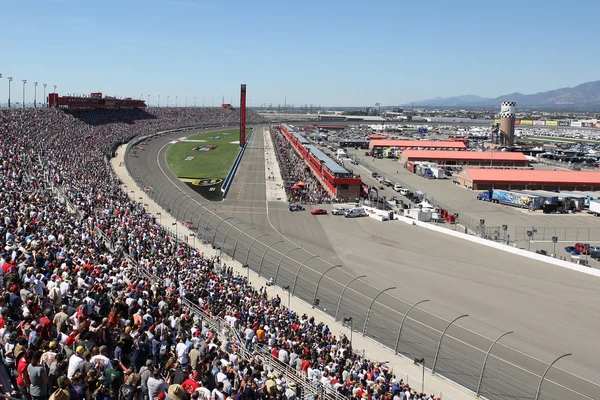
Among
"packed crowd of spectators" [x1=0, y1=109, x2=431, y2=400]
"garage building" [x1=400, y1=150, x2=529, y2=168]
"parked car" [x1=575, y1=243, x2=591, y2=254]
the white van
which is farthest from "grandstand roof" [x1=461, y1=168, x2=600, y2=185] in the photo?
"packed crowd of spectators" [x1=0, y1=109, x2=431, y2=400]

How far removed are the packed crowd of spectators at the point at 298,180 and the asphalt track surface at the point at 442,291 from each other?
20.3 ft

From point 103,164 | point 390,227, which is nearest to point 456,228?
point 390,227

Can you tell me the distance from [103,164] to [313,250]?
3060 centimetres

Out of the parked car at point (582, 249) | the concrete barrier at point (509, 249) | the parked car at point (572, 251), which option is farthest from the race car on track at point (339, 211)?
the parked car at point (582, 249)

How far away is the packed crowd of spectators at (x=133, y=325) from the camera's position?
876 cm

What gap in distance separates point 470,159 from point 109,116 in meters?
62.7

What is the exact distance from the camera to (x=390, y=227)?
139 feet

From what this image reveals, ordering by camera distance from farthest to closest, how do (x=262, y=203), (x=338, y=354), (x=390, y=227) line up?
(x=262, y=203), (x=390, y=227), (x=338, y=354)

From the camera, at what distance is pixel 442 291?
27297 millimetres

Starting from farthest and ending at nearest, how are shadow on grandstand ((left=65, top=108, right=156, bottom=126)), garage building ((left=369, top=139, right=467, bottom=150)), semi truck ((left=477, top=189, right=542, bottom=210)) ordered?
garage building ((left=369, top=139, right=467, bottom=150)) < shadow on grandstand ((left=65, top=108, right=156, bottom=126)) < semi truck ((left=477, top=189, right=542, bottom=210))

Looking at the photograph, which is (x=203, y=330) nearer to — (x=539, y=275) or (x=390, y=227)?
(x=539, y=275)

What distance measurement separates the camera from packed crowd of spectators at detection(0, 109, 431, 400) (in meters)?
8.76

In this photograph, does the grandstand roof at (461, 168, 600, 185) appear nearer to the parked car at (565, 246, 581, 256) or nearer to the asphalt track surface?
the asphalt track surface

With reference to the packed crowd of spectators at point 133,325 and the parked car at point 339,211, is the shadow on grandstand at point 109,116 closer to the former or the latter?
the parked car at point 339,211
